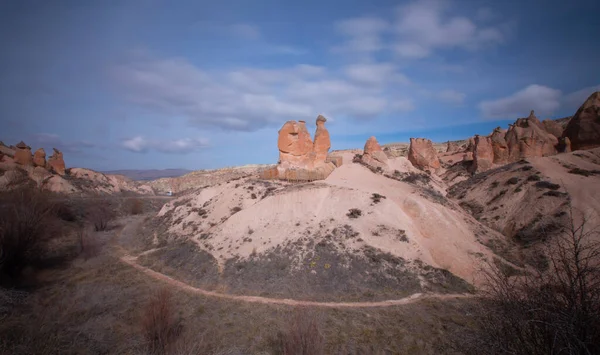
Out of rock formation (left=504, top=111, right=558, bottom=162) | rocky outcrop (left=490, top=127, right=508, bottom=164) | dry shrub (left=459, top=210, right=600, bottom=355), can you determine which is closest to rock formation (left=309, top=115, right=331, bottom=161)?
dry shrub (left=459, top=210, right=600, bottom=355)

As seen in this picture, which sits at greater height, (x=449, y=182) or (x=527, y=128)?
(x=527, y=128)

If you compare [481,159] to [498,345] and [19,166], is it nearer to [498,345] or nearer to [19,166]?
[498,345]

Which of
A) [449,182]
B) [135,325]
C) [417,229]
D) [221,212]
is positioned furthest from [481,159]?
[135,325]

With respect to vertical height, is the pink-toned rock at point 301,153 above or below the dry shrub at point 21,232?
above

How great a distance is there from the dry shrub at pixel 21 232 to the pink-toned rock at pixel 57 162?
120 feet

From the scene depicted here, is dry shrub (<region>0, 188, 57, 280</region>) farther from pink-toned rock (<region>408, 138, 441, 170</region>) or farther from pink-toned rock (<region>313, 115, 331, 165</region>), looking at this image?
pink-toned rock (<region>408, 138, 441, 170</region>)

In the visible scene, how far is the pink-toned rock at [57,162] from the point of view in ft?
145

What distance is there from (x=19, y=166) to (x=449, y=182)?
56547 mm

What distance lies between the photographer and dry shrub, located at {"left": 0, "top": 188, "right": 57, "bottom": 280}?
12.8m

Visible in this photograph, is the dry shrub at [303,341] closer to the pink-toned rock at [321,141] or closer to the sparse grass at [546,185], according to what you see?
the pink-toned rock at [321,141]

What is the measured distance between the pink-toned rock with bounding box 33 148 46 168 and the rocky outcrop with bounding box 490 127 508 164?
203 ft

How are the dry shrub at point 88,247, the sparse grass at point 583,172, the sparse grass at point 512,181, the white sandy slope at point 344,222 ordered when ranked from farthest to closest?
the sparse grass at point 512,181 < the sparse grass at point 583,172 < the dry shrub at point 88,247 < the white sandy slope at point 344,222

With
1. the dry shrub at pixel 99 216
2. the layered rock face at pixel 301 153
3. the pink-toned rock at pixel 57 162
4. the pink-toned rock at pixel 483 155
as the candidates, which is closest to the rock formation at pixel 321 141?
the layered rock face at pixel 301 153

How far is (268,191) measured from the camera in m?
22.5
